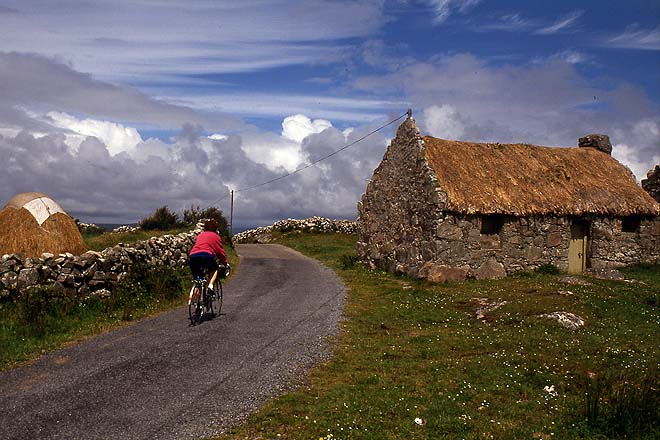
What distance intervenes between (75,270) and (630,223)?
24563 millimetres

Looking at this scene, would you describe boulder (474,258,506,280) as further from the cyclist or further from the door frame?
the cyclist

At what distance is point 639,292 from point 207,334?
45.5 ft

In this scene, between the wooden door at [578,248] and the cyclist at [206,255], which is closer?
the cyclist at [206,255]

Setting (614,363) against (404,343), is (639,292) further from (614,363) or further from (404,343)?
(404,343)

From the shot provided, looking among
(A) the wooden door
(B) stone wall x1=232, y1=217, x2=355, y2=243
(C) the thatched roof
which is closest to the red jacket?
(C) the thatched roof

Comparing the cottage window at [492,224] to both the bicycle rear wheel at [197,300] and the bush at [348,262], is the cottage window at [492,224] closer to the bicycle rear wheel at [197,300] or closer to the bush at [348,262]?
the bush at [348,262]

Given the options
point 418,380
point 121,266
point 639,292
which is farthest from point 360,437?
point 639,292

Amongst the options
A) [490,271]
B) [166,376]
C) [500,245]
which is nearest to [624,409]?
[166,376]

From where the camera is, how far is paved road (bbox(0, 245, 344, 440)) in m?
6.74

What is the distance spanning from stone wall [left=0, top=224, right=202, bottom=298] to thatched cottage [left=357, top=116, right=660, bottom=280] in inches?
440

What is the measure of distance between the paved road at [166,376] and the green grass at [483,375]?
0.64m

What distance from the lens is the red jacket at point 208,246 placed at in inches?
499

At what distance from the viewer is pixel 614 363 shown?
30.2 feet

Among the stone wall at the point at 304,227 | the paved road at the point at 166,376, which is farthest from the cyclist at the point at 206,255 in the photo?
the stone wall at the point at 304,227
